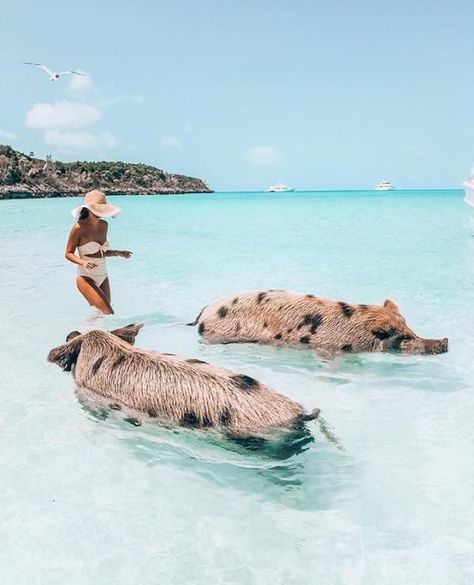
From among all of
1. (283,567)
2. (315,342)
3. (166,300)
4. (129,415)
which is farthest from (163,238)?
(283,567)

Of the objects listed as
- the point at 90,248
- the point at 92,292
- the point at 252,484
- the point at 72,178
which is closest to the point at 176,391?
the point at 252,484

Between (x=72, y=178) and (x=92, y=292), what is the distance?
11559 cm

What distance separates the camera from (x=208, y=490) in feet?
12.4

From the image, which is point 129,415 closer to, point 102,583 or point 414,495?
point 102,583

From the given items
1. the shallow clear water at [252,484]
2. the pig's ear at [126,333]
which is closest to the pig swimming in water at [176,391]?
the shallow clear water at [252,484]

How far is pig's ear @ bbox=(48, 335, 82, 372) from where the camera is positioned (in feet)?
16.1

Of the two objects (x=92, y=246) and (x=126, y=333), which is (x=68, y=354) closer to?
(x=126, y=333)

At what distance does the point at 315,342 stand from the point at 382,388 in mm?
989

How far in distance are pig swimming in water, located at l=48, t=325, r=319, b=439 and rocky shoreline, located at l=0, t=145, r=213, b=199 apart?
313ft

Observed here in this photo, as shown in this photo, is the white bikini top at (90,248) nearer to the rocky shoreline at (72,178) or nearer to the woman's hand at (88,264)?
the woman's hand at (88,264)

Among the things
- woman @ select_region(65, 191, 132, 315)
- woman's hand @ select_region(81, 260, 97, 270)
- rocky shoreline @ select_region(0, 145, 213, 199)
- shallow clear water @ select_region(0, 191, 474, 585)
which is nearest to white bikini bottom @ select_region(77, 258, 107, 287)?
woman @ select_region(65, 191, 132, 315)

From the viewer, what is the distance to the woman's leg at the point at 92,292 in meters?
7.95

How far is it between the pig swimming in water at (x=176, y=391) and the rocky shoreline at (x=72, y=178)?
95.4 meters

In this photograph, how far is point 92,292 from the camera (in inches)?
316
